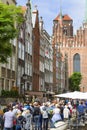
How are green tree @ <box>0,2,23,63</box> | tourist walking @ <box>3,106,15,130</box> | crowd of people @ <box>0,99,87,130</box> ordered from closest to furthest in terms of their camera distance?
tourist walking @ <box>3,106,15,130</box>
crowd of people @ <box>0,99,87,130</box>
green tree @ <box>0,2,23,63</box>

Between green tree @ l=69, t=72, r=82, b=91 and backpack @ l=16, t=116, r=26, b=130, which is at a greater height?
green tree @ l=69, t=72, r=82, b=91

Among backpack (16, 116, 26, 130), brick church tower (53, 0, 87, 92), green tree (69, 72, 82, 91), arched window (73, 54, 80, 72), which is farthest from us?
arched window (73, 54, 80, 72)

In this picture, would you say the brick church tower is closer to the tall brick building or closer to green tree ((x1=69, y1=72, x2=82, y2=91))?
the tall brick building

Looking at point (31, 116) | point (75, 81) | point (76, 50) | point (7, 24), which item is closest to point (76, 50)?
point (76, 50)

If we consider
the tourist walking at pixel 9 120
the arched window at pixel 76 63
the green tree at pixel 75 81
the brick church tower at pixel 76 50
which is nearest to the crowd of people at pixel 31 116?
the tourist walking at pixel 9 120

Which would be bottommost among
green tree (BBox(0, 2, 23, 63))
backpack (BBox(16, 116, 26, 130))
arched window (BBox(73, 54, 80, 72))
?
backpack (BBox(16, 116, 26, 130))

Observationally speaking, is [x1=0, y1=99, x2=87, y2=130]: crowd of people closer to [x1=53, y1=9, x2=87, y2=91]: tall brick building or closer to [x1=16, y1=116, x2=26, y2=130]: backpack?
[x1=16, y1=116, x2=26, y2=130]: backpack

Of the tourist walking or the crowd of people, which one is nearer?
the tourist walking

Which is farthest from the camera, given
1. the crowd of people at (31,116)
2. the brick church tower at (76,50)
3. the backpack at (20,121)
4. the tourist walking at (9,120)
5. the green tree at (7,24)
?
the brick church tower at (76,50)

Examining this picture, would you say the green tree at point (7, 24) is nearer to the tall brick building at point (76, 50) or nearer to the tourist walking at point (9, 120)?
the tourist walking at point (9, 120)

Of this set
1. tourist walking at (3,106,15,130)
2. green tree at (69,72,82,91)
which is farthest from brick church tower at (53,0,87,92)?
tourist walking at (3,106,15,130)

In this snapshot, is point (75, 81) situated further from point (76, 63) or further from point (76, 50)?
point (76, 50)

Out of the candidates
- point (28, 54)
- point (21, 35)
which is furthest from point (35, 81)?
point (21, 35)

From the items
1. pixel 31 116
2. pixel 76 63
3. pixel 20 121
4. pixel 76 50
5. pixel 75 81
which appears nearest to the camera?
pixel 20 121
